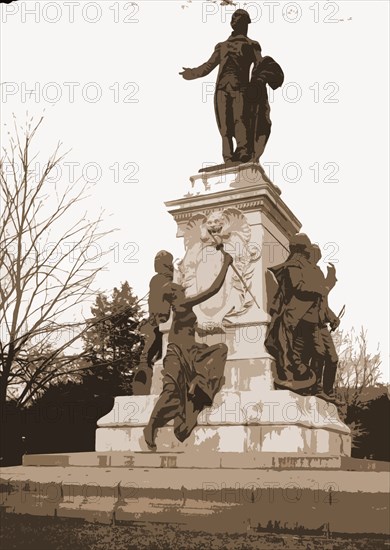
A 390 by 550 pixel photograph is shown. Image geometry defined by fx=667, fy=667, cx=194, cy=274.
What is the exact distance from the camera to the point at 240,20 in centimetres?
1008

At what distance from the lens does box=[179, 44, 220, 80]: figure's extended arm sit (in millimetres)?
10094

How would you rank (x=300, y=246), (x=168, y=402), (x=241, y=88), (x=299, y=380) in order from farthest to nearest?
(x=241, y=88)
(x=300, y=246)
(x=299, y=380)
(x=168, y=402)

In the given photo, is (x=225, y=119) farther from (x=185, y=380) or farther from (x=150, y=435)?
(x=150, y=435)

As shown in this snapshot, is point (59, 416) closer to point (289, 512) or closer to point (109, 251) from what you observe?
point (109, 251)

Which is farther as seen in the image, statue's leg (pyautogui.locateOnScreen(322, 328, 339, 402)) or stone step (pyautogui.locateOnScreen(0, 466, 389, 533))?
statue's leg (pyautogui.locateOnScreen(322, 328, 339, 402))

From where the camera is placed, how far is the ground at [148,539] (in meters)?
4.59

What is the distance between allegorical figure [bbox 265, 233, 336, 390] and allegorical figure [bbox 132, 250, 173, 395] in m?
1.57

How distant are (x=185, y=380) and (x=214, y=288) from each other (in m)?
1.36

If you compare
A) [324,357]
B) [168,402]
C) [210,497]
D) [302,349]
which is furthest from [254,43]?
[210,497]

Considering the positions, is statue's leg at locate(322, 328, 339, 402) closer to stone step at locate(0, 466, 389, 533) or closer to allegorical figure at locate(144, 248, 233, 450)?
allegorical figure at locate(144, 248, 233, 450)

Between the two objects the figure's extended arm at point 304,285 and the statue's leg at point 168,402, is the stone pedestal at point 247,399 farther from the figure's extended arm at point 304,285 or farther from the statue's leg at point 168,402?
the figure's extended arm at point 304,285

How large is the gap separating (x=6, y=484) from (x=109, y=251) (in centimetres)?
908

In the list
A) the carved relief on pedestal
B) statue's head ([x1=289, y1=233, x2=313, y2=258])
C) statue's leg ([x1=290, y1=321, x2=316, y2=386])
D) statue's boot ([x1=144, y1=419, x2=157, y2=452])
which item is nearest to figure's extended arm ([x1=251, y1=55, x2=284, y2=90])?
the carved relief on pedestal

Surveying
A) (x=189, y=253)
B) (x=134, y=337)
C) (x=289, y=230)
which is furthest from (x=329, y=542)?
(x=134, y=337)
